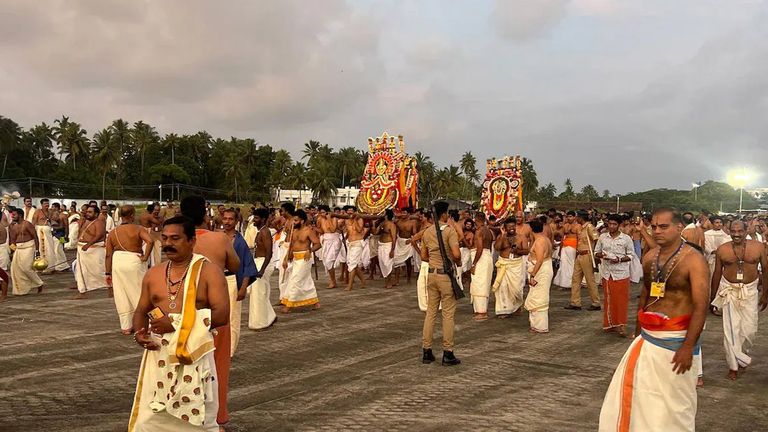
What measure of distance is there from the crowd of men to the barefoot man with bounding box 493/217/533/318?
2 centimetres

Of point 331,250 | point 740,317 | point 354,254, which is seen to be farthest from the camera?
point 331,250

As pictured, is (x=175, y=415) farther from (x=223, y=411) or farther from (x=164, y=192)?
(x=164, y=192)

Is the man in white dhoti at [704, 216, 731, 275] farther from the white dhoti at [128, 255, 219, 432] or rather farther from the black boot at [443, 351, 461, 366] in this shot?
the white dhoti at [128, 255, 219, 432]

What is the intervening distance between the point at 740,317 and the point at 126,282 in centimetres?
819

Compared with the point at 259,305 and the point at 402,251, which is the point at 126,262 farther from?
the point at 402,251

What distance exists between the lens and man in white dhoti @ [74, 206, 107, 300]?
11336mm

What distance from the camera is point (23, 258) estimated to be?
11.6 m

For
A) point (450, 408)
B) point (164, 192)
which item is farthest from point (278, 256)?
point (164, 192)

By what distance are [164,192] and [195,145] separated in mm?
20412

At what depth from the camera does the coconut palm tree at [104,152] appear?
6581 cm

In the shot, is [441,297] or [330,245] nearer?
[441,297]

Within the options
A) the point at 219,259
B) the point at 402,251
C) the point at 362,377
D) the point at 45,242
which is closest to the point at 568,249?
the point at 402,251

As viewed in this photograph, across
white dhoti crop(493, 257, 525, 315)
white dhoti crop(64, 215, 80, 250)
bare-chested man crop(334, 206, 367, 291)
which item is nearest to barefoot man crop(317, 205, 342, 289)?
bare-chested man crop(334, 206, 367, 291)

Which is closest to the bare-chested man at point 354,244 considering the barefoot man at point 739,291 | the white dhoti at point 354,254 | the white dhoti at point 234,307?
the white dhoti at point 354,254
